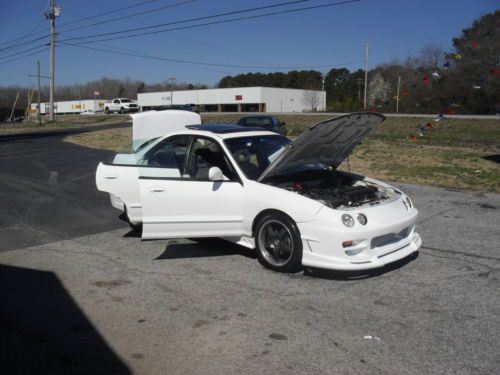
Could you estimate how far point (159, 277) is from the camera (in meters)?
5.30

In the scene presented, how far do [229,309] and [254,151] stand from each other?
7.78ft

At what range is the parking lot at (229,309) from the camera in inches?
137

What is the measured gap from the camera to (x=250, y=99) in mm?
77375

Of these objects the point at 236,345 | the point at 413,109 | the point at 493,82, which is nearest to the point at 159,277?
the point at 236,345

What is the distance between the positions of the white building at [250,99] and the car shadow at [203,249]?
68.6 m

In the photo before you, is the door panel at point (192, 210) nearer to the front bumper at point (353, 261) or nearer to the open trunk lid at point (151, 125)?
the front bumper at point (353, 261)

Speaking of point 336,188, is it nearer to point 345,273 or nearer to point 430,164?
point 345,273

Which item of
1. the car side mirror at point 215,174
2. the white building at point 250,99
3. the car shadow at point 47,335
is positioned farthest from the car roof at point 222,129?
the white building at point 250,99

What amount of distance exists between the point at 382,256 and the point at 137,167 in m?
3.46

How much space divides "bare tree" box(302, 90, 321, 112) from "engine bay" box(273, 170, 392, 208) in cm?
7236

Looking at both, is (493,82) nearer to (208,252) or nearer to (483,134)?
(483,134)

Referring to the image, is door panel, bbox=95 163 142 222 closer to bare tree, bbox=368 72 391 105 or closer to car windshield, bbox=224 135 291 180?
car windshield, bbox=224 135 291 180

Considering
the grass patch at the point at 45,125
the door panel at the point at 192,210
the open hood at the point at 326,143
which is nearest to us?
the open hood at the point at 326,143

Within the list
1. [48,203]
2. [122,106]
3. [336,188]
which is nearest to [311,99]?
[122,106]
